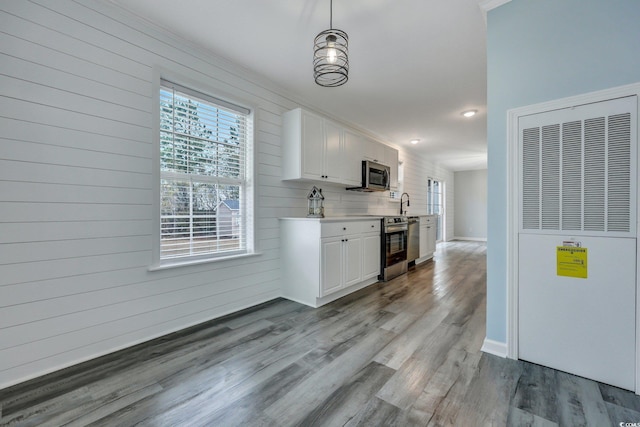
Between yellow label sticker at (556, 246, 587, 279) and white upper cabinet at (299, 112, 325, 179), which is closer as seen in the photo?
yellow label sticker at (556, 246, 587, 279)

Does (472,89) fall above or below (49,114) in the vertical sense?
above

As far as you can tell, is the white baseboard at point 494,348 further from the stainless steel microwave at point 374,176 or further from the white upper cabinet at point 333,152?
the stainless steel microwave at point 374,176

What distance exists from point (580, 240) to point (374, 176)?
313cm

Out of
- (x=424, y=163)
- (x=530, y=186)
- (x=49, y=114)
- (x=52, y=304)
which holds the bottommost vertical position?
(x=52, y=304)

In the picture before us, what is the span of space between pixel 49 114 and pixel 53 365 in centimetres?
175

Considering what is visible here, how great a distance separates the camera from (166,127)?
2521 mm

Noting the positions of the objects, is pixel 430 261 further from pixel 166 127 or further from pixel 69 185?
pixel 69 185

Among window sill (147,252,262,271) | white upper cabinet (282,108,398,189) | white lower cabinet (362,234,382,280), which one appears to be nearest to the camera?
window sill (147,252,262,271)

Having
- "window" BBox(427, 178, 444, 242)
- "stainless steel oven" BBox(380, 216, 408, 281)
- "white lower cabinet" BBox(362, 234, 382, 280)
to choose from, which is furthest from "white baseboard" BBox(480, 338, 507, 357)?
"window" BBox(427, 178, 444, 242)

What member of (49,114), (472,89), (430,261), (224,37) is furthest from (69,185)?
(430,261)

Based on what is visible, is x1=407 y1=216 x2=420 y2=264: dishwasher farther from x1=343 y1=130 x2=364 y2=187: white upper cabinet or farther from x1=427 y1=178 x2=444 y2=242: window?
x1=427 y1=178 x2=444 y2=242: window

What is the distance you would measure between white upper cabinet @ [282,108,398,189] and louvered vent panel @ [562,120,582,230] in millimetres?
2412

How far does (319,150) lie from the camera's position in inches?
144

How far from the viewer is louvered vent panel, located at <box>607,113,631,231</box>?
1.67m
